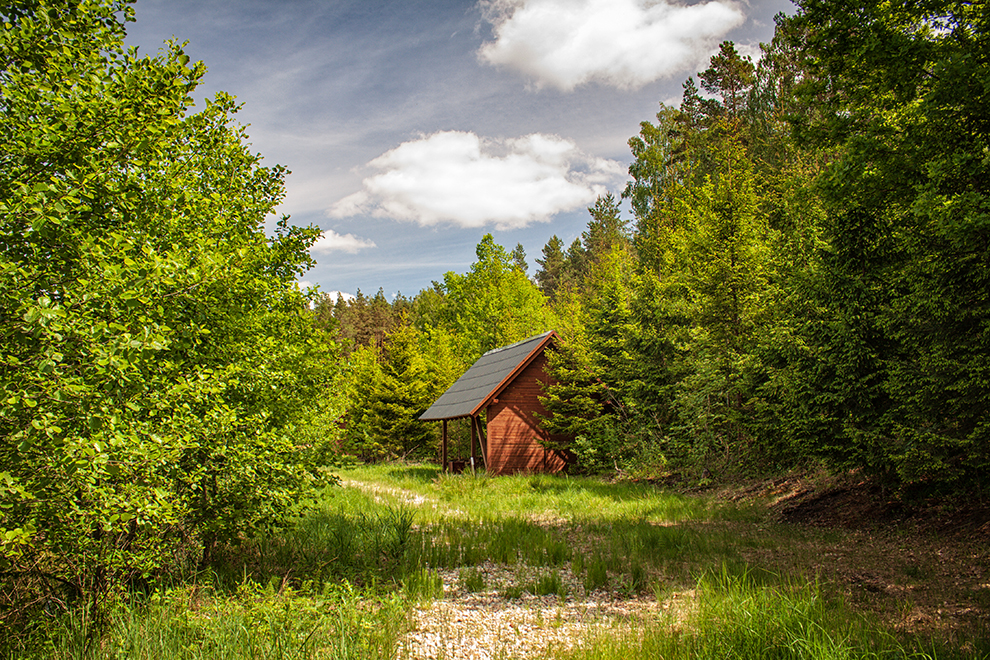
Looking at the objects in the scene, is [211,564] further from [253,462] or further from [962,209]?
[962,209]

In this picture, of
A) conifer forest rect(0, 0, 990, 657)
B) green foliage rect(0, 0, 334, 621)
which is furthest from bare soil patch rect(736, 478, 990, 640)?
green foliage rect(0, 0, 334, 621)

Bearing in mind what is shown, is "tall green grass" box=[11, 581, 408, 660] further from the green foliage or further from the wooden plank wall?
the wooden plank wall

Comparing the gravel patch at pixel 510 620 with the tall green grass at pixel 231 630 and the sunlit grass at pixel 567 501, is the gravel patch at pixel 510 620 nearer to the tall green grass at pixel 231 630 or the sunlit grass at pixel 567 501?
the tall green grass at pixel 231 630

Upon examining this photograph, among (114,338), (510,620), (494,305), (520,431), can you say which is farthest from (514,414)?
(114,338)

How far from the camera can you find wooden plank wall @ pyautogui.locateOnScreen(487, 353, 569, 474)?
22.3 m

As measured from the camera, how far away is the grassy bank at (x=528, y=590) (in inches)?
177

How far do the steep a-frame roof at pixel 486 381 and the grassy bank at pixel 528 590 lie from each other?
367 inches

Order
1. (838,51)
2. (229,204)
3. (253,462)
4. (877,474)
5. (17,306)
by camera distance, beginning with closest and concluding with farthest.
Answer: (17,306) < (253,462) < (229,204) < (838,51) < (877,474)

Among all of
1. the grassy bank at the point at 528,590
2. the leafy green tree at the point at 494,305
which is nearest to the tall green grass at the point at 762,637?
the grassy bank at the point at 528,590

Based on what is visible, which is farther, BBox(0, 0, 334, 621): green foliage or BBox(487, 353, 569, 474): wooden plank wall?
BBox(487, 353, 569, 474): wooden plank wall

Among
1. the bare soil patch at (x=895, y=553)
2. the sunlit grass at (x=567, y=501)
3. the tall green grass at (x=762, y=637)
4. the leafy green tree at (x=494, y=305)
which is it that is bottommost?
the sunlit grass at (x=567, y=501)

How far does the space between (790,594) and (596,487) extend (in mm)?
10970

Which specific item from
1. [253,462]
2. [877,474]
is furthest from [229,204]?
[877,474]

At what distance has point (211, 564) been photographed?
23.3 feet
